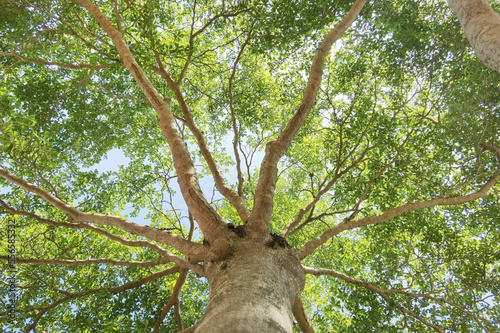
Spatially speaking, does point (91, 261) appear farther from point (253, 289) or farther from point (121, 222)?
point (253, 289)

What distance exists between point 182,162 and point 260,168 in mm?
1073

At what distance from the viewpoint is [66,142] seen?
6945mm

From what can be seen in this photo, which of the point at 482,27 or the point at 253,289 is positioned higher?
the point at 482,27

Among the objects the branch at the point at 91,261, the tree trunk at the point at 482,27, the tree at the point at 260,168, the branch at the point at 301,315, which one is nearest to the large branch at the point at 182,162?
the tree at the point at 260,168

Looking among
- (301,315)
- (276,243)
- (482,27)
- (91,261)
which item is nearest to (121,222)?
(91,261)

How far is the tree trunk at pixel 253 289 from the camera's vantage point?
1.88m

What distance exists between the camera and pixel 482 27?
121 inches

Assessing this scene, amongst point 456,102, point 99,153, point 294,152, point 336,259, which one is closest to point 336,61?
point 294,152

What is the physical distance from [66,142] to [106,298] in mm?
3811

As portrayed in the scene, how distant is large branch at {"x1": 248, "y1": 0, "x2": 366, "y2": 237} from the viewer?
134 inches

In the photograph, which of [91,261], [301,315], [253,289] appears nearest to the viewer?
[253,289]

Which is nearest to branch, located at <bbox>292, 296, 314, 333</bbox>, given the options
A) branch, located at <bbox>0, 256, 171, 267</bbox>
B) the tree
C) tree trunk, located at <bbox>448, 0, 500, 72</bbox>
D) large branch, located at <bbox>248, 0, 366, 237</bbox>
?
the tree

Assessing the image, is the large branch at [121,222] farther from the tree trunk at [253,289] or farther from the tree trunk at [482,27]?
the tree trunk at [482,27]

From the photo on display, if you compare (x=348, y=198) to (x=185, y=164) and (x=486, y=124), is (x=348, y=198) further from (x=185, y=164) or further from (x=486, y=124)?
(x=185, y=164)
